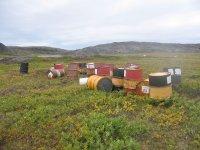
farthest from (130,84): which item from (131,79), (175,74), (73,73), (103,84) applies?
(73,73)

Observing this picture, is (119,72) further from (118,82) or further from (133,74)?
(133,74)

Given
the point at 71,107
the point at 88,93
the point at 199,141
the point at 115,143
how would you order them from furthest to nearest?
the point at 88,93
the point at 71,107
the point at 199,141
the point at 115,143

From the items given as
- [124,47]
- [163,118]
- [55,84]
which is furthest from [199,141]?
[124,47]

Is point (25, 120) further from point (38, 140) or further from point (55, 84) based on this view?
point (55, 84)

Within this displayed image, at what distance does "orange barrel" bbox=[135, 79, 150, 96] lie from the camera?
1714 centimetres

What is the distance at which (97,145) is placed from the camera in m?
12.0

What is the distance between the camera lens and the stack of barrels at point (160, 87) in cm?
1655

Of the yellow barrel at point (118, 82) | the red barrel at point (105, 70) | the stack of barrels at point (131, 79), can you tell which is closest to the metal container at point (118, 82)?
the yellow barrel at point (118, 82)

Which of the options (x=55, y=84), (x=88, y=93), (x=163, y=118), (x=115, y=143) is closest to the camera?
(x=115, y=143)

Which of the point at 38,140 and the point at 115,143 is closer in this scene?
the point at 115,143

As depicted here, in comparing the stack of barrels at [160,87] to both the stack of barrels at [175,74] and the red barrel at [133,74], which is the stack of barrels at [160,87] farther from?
the stack of barrels at [175,74]

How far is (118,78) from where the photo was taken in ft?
61.8

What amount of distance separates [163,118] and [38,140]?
4.23 m

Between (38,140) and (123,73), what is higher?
(123,73)
